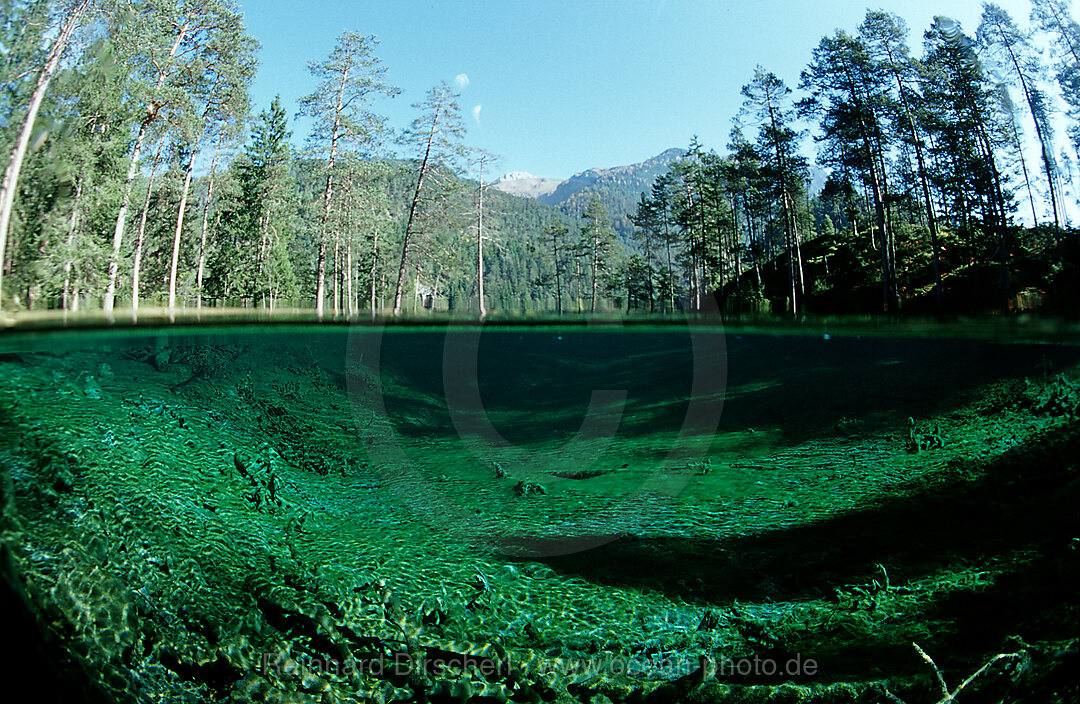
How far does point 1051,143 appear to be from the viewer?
347cm

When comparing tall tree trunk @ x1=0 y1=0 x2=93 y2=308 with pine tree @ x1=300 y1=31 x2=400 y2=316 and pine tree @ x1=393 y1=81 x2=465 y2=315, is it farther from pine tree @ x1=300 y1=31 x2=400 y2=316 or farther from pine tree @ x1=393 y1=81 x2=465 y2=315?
pine tree @ x1=393 y1=81 x2=465 y2=315

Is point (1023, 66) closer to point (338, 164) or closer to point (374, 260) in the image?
point (338, 164)

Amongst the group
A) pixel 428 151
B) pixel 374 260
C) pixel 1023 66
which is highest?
pixel 428 151

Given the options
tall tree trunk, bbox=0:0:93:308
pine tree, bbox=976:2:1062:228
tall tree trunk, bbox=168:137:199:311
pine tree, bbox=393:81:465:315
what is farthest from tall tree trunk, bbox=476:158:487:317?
pine tree, bbox=976:2:1062:228

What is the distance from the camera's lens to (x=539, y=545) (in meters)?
3.02

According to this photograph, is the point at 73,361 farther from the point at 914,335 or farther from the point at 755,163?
the point at 755,163

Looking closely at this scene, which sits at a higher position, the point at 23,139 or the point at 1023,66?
the point at 1023,66

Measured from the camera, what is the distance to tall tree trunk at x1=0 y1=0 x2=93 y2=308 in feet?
7.07

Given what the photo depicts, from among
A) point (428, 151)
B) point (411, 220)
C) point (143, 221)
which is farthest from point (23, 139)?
point (411, 220)

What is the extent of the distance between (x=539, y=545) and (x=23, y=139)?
3317 millimetres

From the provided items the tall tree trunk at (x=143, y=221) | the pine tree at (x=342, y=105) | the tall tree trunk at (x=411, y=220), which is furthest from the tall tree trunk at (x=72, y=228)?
the tall tree trunk at (x=411, y=220)

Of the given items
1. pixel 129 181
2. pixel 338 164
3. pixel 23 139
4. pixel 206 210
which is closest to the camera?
pixel 23 139

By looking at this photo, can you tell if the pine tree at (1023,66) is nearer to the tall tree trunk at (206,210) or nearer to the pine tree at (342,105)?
the pine tree at (342,105)

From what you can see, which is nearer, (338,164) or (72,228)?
(72,228)
